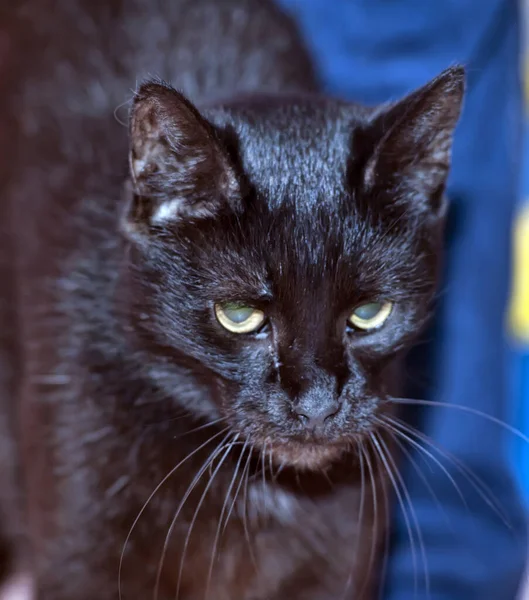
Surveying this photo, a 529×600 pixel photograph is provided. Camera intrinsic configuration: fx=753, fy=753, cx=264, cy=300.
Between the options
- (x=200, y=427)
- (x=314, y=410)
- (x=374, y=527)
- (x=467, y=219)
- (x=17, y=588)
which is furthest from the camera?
(x=467, y=219)

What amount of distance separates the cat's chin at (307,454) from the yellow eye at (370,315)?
144 mm

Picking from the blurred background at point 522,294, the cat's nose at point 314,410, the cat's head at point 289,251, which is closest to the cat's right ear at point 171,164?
the cat's head at point 289,251

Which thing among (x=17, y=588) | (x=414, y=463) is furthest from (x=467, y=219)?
(x=17, y=588)

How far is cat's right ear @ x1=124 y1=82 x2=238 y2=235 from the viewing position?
77 centimetres

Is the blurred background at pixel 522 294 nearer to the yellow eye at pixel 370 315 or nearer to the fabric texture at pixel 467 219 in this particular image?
the fabric texture at pixel 467 219

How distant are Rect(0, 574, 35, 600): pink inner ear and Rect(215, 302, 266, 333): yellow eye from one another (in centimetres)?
59

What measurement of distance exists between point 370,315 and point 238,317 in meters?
0.16

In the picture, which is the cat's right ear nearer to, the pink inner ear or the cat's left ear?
the cat's left ear

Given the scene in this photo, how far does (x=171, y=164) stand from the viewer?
83 centimetres

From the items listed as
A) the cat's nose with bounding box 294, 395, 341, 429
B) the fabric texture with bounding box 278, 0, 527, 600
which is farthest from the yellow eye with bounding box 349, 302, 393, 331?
the fabric texture with bounding box 278, 0, 527, 600

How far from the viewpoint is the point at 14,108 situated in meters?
1.31

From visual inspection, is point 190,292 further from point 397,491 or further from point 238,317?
point 397,491

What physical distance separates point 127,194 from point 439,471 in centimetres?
64

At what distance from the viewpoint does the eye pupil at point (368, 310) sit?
2.88 ft
